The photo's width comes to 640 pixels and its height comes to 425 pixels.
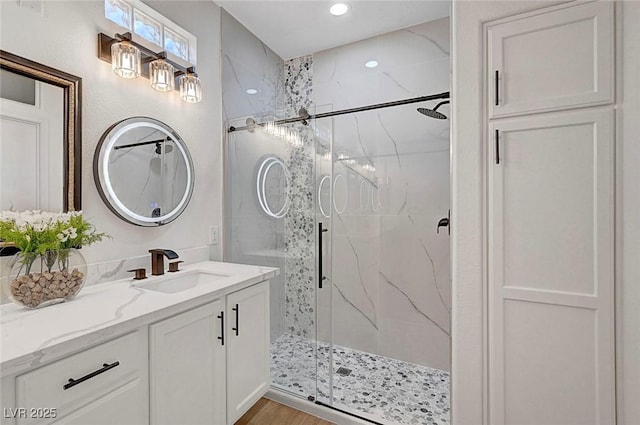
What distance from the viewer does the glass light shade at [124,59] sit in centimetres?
154

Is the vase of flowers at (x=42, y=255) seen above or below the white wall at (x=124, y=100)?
below

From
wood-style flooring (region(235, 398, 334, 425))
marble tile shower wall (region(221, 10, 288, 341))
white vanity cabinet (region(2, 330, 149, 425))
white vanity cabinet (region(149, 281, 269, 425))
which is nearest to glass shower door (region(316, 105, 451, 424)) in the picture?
wood-style flooring (region(235, 398, 334, 425))

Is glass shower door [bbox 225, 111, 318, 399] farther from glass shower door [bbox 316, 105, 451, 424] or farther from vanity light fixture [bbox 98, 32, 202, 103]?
vanity light fixture [bbox 98, 32, 202, 103]

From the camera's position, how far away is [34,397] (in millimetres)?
858

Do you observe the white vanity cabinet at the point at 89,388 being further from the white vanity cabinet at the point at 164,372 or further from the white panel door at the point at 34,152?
the white panel door at the point at 34,152

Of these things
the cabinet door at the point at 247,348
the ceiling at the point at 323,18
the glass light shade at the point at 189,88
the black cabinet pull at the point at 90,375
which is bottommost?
the cabinet door at the point at 247,348

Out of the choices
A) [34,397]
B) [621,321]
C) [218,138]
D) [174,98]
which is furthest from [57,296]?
[621,321]

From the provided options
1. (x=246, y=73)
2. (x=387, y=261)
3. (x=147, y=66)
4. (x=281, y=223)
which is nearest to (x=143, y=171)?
(x=147, y=66)

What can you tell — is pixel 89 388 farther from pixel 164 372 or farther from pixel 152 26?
pixel 152 26

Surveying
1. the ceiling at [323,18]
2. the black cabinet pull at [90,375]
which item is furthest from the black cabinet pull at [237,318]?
the ceiling at [323,18]

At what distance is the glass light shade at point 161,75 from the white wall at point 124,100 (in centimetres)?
6

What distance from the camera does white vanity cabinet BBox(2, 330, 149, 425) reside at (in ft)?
2.77

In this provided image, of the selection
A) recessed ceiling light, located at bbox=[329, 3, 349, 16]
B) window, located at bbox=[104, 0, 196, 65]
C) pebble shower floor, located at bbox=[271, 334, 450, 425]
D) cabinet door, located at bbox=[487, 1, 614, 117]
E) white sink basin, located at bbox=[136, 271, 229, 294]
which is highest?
recessed ceiling light, located at bbox=[329, 3, 349, 16]

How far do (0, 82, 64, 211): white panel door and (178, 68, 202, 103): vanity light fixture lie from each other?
26.7 inches
